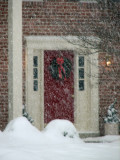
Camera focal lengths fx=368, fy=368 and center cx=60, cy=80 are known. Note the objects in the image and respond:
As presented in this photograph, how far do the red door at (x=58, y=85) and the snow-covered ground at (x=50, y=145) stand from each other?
117 inches

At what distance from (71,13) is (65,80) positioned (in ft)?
5.88

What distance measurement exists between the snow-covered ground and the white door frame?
9.30 ft

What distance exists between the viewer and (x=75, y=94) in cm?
984

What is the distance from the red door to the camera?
9805mm

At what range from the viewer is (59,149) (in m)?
4.86

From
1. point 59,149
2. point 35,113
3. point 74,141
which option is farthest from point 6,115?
point 59,149

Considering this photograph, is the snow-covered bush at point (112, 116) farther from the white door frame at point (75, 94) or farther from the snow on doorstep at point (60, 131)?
the snow on doorstep at point (60, 131)

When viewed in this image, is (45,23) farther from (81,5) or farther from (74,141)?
(74,141)

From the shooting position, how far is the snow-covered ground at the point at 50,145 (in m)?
4.22

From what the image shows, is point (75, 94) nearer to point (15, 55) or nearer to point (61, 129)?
point (15, 55)

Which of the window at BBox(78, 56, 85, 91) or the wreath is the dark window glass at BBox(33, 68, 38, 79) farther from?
the window at BBox(78, 56, 85, 91)

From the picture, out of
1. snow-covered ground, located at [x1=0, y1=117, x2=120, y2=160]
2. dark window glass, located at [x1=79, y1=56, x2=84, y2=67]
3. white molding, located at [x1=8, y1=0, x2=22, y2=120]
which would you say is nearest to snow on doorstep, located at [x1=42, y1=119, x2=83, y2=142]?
snow-covered ground, located at [x1=0, y1=117, x2=120, y2=160]

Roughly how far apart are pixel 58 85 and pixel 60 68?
0.46m

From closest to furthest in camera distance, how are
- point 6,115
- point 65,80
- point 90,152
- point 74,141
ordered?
point 90,152
point 74,141
point 6,115
point 65,80
